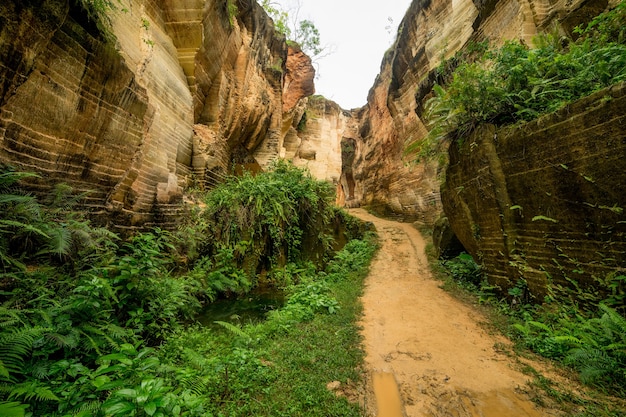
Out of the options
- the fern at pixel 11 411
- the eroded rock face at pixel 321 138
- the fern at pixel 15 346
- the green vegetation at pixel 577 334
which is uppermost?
the eroded rock face at pixel 321 138

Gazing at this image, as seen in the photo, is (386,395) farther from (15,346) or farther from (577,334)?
(15,346)

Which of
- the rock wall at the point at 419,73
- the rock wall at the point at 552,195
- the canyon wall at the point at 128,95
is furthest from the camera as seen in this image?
the rock wall at the point at 419,73

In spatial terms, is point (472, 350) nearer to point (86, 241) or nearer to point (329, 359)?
point (329, 359)

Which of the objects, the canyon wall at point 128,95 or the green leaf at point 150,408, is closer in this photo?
the green leaf at point 150,408

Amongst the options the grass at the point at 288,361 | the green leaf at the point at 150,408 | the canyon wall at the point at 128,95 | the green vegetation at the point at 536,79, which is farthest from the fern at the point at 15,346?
the green vegetation at the point at 536,79

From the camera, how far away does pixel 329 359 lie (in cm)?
346

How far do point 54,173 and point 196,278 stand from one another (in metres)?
3.30

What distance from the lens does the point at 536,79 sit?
455 cm

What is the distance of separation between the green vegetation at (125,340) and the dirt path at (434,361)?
1.30 feet

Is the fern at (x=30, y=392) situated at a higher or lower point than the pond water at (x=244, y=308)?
higher

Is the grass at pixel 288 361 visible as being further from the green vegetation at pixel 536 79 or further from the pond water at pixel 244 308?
the green vegetation at pixel 536 79

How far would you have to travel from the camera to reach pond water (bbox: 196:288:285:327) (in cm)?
524

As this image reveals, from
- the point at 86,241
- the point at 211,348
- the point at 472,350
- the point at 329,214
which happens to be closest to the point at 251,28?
the point at 329,214

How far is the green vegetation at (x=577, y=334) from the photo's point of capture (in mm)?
2584
